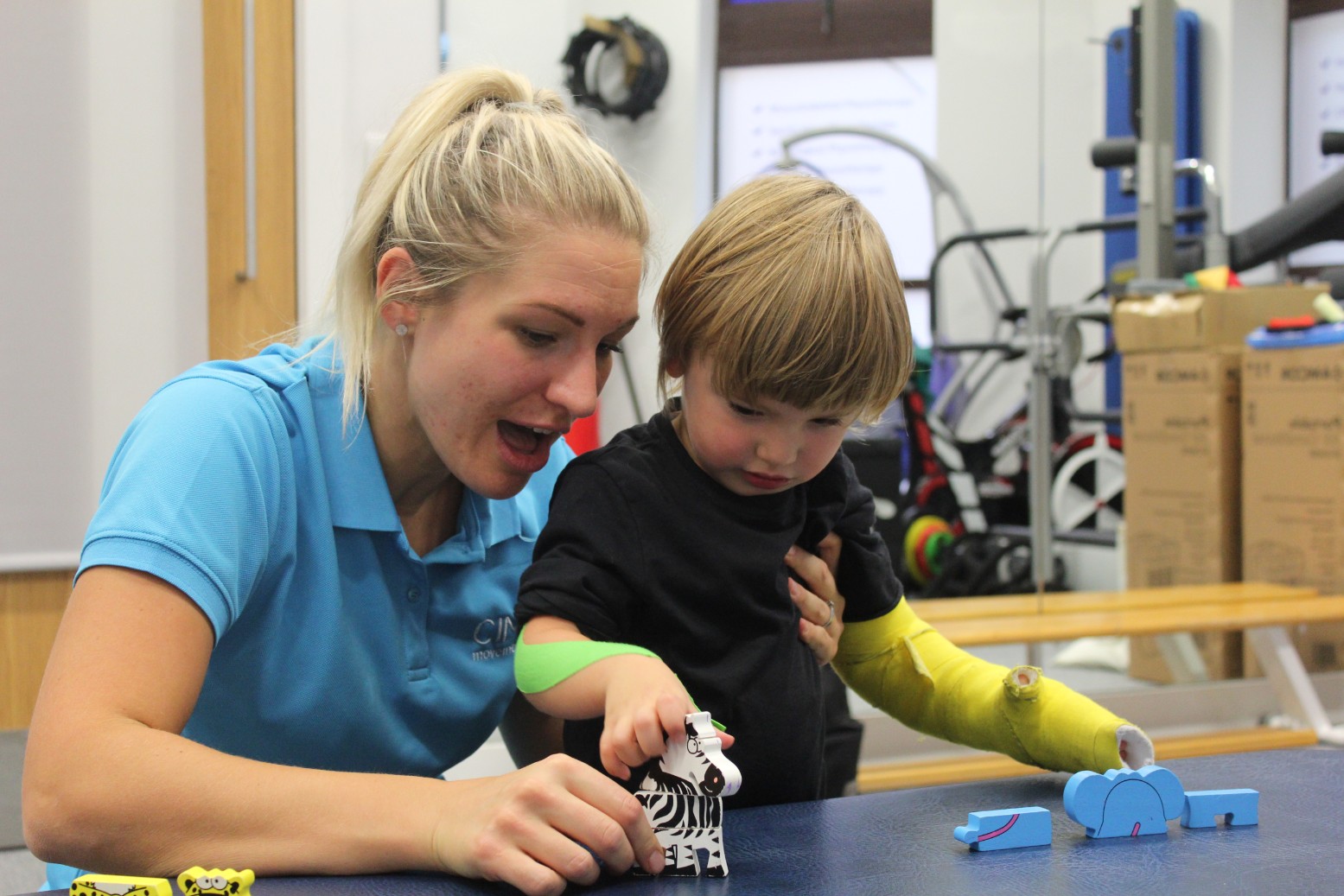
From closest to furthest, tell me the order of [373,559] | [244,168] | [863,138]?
[373,559] < [244,168] < [863,138]

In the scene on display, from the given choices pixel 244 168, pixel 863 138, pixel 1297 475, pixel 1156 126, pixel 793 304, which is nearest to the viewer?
pixel 793 304

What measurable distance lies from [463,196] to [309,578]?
0.34 m

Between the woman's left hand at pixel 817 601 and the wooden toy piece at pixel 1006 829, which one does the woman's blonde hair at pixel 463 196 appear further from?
the wooden toy piece at pixel 1006 829

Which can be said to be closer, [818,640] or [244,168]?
[818,640]

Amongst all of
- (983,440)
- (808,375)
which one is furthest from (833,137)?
(808,375)

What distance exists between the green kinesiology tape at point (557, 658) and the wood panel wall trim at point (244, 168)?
6.82 feet

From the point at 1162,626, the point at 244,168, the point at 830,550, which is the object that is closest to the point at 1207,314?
the point at 1162,626

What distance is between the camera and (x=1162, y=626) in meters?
2.88

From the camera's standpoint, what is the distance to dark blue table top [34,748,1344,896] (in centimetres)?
74

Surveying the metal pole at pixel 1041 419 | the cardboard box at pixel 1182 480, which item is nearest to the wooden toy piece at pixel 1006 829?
the metal pole at pixel 1041 419

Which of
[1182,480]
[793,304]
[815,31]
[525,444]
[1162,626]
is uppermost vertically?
[815,31]

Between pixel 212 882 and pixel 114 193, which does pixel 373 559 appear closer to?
pixel 212 882

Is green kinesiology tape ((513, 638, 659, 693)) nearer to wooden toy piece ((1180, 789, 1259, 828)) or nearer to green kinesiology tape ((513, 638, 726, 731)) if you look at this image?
green kinesiology tape ((513, 638, 726, 731))

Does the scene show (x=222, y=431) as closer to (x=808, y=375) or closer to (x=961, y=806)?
(x=808, y=375)
